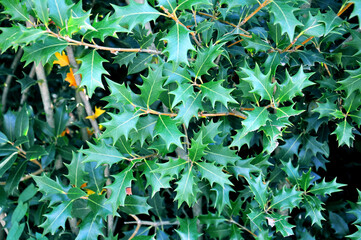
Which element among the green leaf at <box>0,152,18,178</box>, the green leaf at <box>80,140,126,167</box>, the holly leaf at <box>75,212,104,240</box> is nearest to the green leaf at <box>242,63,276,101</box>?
the green leaf at <box>80,140,126,167</box>

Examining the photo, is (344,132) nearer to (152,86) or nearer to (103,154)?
(152,86)

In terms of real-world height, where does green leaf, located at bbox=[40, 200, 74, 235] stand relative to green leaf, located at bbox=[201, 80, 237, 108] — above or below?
below

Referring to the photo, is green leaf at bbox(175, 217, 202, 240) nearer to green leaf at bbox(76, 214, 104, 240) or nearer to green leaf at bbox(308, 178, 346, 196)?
green leaf at bbox(76, 214, 104, 240)

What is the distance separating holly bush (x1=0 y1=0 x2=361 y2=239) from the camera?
1.04 m

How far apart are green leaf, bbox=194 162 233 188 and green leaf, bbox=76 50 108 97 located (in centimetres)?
38

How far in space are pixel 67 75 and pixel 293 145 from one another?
0.95 meters

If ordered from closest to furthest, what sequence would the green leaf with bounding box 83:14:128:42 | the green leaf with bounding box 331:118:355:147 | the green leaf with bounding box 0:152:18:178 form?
the green leaf with bounding box 83:14:128:42 < the green leaf with bounding box 331:118:355:147 < the green leaf with bounding box 0:152:18:178

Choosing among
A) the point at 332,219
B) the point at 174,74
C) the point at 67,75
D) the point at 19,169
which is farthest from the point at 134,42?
the point at 332,219

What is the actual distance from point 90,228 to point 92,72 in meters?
0.54

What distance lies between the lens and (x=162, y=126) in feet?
3.46

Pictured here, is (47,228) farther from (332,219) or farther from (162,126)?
(332,219)

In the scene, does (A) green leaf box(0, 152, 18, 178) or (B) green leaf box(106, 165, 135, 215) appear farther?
(A) green leaf box(0, 152, 18, 178)

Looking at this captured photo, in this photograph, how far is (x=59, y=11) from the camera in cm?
102

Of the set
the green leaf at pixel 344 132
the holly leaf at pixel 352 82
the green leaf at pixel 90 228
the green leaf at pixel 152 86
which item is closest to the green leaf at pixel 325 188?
the green leaf at pixel 344 132
